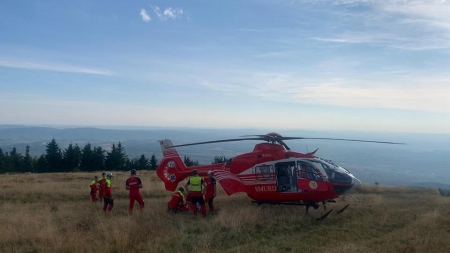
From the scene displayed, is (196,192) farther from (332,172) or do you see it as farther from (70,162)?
(70,162)

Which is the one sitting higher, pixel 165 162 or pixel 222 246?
pixel 165 162

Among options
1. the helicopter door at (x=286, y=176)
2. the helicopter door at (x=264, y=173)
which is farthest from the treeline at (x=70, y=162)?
the helicopter door at (x=286, y=176)

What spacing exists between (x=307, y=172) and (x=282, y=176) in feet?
3.18

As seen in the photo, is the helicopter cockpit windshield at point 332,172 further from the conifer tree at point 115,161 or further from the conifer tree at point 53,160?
the conifer tree at point 53,160

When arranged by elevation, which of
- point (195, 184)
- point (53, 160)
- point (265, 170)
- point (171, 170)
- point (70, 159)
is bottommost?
point (53, 160)

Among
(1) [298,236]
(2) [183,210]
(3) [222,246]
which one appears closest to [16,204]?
(2) [183,210]

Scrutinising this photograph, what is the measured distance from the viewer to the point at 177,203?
515 inches

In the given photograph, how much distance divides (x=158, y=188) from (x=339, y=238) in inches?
475

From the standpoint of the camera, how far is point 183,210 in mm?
13242

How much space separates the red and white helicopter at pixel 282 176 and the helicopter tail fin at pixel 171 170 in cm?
148

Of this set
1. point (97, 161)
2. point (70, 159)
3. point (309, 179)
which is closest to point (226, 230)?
point (309, 179)

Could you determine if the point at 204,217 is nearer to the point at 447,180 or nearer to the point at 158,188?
the point at 158,188

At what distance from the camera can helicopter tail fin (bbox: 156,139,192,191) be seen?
52.6 feet

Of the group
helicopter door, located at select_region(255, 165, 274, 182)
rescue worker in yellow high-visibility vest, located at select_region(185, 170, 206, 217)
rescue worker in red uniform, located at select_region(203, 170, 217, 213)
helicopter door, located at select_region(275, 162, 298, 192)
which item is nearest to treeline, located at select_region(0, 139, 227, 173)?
helicopter door, located at select_region(255, 165, 274, 182)
